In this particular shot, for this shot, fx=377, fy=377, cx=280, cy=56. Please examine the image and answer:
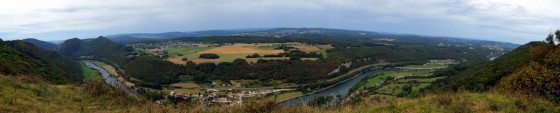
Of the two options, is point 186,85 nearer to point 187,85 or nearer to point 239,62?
point 187,85

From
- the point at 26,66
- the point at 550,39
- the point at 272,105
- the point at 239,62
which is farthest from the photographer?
the point at 239,62

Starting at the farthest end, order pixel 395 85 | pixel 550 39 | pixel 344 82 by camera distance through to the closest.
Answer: pixel 344 82 → pixel 395 85 → pixel 550 39

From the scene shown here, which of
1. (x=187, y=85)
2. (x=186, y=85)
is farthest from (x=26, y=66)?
(x=187, y=85)

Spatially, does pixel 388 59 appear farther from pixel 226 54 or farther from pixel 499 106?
pixel 499 106

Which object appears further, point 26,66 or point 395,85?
point 395,85

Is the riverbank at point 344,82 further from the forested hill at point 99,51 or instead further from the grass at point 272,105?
the forested hill at point 99,51

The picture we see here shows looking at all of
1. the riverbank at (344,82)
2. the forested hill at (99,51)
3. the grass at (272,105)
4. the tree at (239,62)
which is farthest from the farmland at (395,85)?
the forested hill at (99,51)

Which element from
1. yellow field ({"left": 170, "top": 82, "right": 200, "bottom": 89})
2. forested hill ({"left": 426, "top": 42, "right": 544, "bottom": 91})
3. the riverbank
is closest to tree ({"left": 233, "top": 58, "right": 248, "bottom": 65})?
yellow field ({"left": 170, "top": 82, "right": 200, "bottom": 89})

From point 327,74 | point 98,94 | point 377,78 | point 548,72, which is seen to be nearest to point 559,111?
point 548,72

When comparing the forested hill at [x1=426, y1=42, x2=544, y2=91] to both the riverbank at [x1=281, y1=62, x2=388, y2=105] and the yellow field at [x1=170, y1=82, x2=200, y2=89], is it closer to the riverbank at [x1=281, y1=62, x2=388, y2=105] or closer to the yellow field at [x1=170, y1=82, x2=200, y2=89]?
the riverbank at [x1=281, y1=62, x2=388, y2=105]
